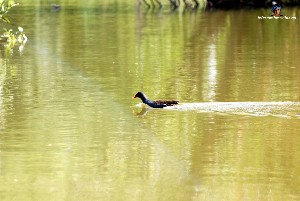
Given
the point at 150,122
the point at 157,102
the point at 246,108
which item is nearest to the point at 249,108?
the point at 246,108

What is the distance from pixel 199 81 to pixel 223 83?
2.52 feet

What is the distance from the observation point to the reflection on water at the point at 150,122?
580 inches

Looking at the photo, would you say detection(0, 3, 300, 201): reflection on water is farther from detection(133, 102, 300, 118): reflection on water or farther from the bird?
the bird

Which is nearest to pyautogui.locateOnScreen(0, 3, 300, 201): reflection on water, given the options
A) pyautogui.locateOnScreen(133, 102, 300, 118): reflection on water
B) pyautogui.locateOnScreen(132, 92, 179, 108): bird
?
pyautogui.locateOnScreen(133, 102, 300, 118): reflection on water

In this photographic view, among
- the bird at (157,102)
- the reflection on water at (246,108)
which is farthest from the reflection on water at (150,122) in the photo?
the bird at (157,102)

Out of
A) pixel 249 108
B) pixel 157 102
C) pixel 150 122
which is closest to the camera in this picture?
pixel 150 122

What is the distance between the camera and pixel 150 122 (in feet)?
66.1


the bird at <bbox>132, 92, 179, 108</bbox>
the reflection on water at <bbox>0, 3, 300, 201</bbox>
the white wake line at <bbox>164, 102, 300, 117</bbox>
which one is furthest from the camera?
the bird at <bbox>132, 92, 179, 108</bbox>

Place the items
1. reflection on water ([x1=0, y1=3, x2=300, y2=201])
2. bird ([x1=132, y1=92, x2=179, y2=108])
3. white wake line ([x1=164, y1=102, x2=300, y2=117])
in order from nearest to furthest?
reflection on water ([x1=0, y1=3, x2=300, y2=201]) < white wake line ([x1=164, y1=102, x2=300, y2=117]) < bird ([x1=132, y1=92, x2=179, y2=108])

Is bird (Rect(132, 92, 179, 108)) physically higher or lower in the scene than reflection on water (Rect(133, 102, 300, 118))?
higher

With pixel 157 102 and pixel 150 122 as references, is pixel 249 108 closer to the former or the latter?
pixel 157 102

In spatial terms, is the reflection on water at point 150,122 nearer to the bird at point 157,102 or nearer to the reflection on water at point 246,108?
the reflection on water at point 246,108

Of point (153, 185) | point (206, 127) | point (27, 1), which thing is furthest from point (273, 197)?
point (27, 1)

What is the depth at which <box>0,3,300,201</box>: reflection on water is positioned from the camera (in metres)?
14.7
